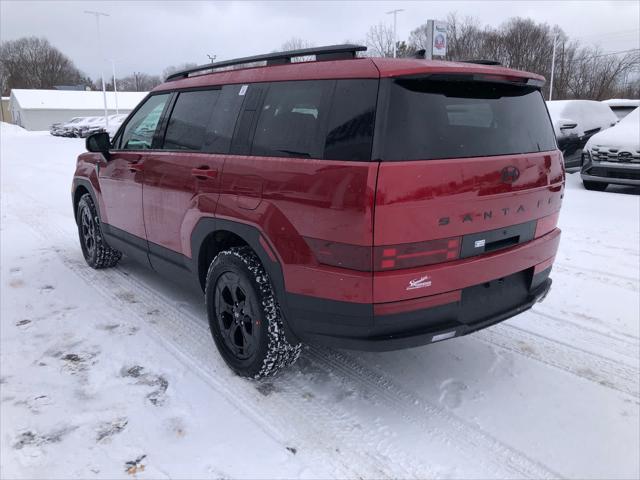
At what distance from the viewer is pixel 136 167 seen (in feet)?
13.8

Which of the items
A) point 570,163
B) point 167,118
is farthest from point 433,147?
point 570,163

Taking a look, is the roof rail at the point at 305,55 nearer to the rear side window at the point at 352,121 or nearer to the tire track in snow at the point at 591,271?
the rear side window at the point at 352,121

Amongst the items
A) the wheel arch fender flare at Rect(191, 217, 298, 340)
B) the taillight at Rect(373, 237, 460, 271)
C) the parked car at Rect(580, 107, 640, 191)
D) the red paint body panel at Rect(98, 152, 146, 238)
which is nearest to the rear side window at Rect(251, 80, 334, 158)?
the wheel arch fender flare at Rect(191, 217, 298, 340)

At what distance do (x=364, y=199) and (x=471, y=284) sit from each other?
818mm

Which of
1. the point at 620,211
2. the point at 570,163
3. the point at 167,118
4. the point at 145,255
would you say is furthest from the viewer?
the point at 570,163

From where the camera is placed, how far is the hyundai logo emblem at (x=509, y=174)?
2.67m

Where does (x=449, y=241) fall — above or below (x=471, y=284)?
above

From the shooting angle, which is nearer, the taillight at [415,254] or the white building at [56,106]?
→ the taillight at [415,254]

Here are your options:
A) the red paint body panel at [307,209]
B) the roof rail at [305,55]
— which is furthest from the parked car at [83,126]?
the red paint body panel at [307,209]

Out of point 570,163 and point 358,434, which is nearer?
point 358,434

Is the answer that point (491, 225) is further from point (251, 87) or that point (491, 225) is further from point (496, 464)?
point (251, 87)

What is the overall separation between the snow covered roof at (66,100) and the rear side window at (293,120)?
6186cm

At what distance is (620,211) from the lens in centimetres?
799

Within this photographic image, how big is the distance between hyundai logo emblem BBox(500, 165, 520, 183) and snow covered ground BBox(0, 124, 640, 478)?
133 centimetres
